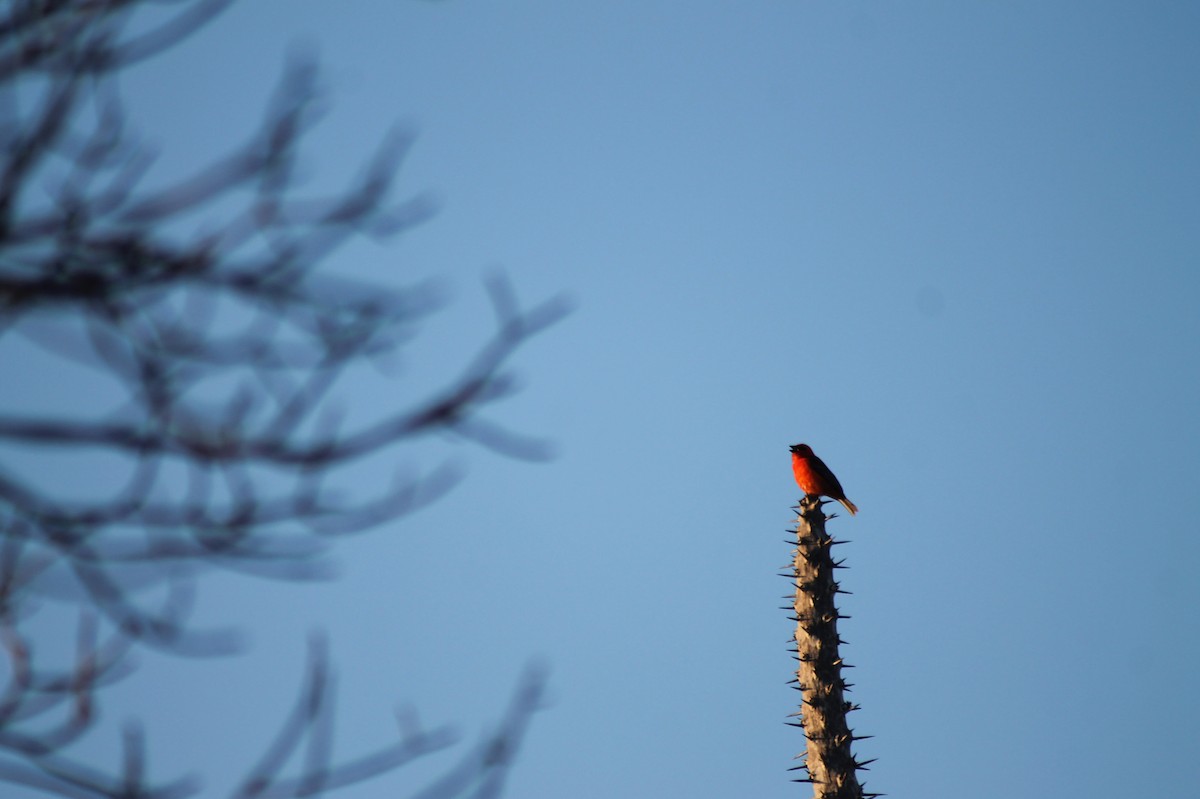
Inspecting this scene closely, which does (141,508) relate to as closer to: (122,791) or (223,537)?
(223,537)

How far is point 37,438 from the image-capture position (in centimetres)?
254

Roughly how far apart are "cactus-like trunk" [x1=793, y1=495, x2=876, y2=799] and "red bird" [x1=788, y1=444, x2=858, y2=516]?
189 mm

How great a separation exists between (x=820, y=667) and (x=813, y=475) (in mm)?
1845

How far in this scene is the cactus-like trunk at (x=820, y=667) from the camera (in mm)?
9133

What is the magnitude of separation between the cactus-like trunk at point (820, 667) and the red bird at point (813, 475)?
19 centimetres

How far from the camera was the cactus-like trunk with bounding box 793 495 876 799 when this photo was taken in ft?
30.0

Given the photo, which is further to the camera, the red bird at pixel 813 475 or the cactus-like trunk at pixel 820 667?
the red bird at pixel 813 475

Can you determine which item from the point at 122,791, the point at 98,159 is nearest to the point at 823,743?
the point at 122,791

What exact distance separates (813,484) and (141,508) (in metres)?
8.16

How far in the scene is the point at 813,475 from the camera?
10195mm

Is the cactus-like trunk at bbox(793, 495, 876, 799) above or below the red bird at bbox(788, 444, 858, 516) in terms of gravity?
below

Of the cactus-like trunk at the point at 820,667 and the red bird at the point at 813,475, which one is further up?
the red bird at the point at 813,475

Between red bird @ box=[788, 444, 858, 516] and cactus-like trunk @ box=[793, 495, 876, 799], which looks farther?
red bird @ box=[788, 444, 858, 516]

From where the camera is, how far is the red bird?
400 inches
